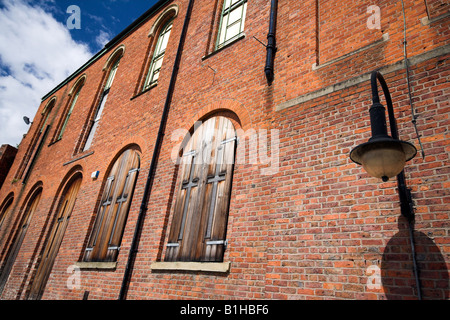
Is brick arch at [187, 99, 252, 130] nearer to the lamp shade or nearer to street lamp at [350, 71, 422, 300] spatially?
street lamp at [350, 71, 422, 300]

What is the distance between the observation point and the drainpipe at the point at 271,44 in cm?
506

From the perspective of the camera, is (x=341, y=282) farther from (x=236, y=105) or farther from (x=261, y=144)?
(x=236, y=105)

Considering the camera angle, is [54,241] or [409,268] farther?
[54,241]

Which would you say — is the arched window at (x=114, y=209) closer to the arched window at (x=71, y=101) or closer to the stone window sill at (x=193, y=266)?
the stone window sill at (x=193, y=266)

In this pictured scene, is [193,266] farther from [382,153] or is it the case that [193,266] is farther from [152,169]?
[382,153]

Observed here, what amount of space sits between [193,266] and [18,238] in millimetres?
9674

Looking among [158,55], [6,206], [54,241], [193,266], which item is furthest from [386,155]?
[6,206]

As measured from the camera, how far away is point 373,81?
2832mm

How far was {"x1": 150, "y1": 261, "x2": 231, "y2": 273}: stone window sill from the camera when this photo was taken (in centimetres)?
423

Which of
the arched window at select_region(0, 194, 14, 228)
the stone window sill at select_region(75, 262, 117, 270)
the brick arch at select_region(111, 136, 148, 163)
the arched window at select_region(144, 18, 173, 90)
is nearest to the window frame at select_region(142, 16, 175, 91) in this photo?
the arched window at select_region(144, 18, 173, 90)

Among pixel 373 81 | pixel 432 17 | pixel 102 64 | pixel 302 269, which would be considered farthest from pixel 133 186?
pixel 102 64

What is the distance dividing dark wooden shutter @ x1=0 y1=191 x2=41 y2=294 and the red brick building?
107cm

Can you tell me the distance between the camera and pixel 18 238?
1099 centimetres

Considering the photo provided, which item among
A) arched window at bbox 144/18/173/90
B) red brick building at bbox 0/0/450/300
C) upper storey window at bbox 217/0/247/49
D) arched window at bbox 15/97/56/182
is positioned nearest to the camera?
red brick building at bbox 0/0/450/300
